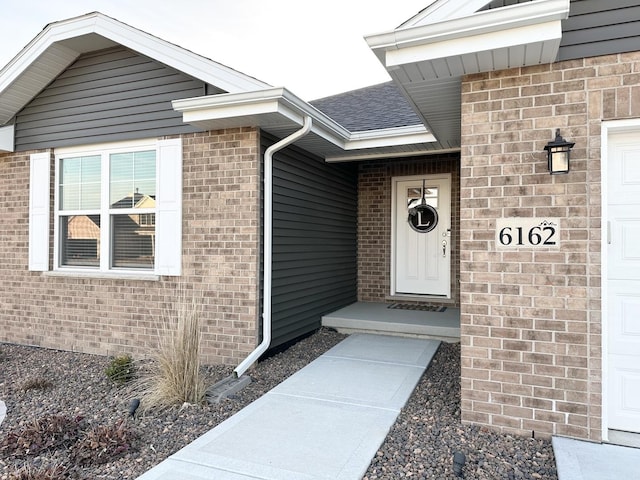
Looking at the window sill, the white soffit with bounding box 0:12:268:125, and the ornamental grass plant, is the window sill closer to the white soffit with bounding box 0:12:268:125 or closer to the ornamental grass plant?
the ornamental grass plant

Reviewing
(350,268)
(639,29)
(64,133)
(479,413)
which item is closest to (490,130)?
(639,29)

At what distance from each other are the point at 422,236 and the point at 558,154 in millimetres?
4525

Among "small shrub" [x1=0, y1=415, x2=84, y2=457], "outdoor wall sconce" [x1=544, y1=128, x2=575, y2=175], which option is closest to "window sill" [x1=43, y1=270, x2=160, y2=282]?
"small shrub" [x1=0, y1=415, x2=84, y2=457]

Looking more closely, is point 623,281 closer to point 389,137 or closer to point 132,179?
point 389,137

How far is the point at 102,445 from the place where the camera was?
115 inches

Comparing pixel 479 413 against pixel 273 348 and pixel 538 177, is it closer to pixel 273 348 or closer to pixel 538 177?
pixel 538 177

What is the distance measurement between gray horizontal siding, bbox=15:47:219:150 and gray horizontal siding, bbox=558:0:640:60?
3.69 meters

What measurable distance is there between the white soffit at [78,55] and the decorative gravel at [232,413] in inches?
133

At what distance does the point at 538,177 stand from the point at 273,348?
3506 mm

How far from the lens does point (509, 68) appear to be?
10.4 ft

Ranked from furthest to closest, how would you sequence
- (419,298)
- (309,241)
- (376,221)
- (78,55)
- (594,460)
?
(376,221) → (419,298) → (309,241) → (78,55) → (594,460)

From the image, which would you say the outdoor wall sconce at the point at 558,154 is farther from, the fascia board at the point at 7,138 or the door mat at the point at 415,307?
the fascia board at the point at 7,138

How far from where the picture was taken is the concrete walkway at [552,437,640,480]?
2516 millimetres

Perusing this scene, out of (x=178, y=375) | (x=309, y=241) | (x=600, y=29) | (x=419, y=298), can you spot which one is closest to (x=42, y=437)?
(x=178, y=375)
